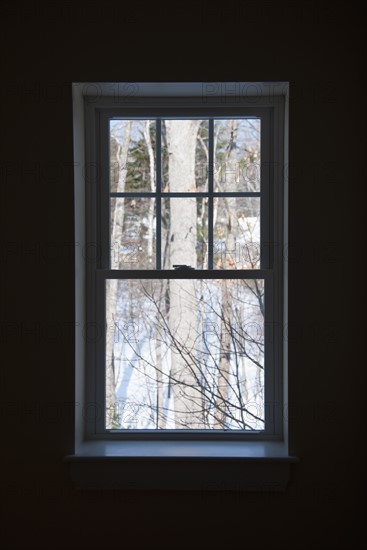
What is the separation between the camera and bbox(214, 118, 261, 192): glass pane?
9.68 feet

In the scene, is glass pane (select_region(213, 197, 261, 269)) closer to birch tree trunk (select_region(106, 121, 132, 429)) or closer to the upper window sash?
the upper window sash

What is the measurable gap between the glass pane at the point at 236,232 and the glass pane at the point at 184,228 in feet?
0.21

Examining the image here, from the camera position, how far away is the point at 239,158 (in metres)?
2.96

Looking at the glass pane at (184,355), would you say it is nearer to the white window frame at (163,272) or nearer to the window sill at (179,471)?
the white window frame at (163,272)

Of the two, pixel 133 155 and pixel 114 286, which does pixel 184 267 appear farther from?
pixel 133 155

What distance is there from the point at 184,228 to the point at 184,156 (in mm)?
355

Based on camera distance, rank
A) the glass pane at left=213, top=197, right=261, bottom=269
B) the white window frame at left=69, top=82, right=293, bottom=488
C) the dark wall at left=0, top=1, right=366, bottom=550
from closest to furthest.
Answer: the dark wall at left=0, top=1, right=366, bottom=550, the white window frame at left=69, top=82, right=293, bottom=488, the glass pane at left=213, top=197, right=261, bottom=269

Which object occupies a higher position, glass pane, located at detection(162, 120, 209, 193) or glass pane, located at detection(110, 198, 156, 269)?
glass pane, located at detection(162, 120, 209, 193)

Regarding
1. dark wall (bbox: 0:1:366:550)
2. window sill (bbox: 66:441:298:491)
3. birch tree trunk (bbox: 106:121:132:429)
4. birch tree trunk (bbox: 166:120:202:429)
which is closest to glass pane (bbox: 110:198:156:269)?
birch tree trunk (bbox: 106:121:132:429)

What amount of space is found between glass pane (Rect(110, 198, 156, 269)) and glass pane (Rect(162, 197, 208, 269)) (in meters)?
0.06

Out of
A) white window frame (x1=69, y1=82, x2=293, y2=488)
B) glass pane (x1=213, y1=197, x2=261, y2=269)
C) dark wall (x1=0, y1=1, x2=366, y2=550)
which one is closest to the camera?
dark wall (x1=0, y1=1, x2=366, y2=550)
